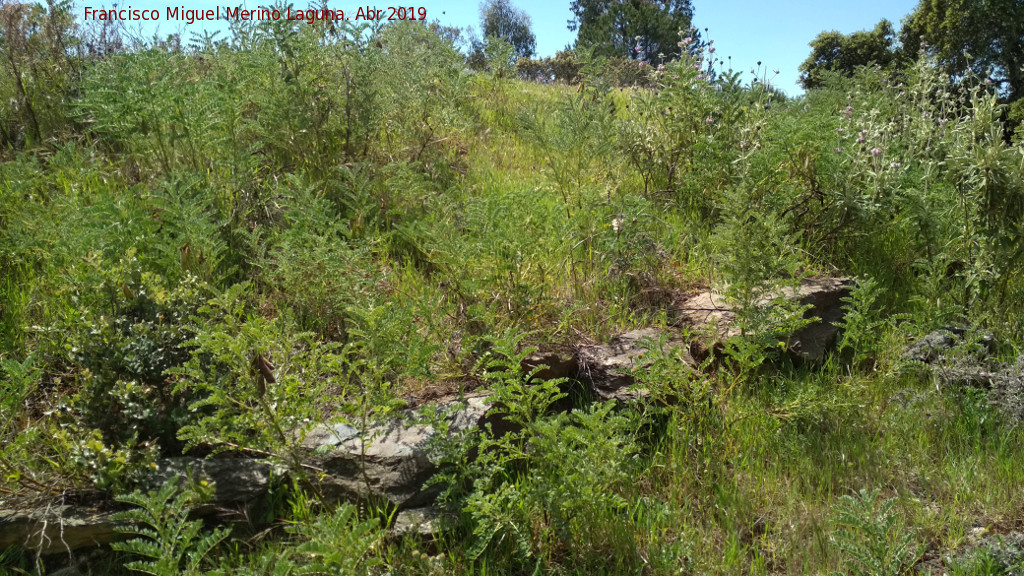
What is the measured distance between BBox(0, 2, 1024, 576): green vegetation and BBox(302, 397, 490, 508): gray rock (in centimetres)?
13

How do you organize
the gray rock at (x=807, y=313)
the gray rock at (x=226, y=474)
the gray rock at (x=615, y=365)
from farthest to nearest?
the gray rock at (x=807, y=313) < the gray rock at (x=615, y=365) < the gray rock at (x=226, y=474)

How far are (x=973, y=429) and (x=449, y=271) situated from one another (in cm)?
291

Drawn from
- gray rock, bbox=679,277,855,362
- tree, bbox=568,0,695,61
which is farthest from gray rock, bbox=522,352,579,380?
tree, bbox=568,0,695,61

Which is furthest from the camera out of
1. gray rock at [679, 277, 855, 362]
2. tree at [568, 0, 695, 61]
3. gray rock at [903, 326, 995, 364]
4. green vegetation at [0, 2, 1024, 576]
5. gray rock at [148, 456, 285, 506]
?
tree at [568, 0, 695, 61]

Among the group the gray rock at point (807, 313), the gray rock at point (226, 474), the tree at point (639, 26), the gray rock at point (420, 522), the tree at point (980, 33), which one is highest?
the tree at point (639, 26)

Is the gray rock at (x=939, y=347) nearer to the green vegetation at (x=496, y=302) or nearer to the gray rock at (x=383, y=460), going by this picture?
the green vegetation at (x=496, y=302)

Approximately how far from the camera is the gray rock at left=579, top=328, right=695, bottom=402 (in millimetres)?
3457

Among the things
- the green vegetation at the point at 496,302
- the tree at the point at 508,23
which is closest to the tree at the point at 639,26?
the tree at the point at 508,23

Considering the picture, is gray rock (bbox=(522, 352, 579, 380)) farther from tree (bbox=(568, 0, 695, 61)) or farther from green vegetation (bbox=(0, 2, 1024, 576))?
tree (bbox=(568, 0, 695, 61))

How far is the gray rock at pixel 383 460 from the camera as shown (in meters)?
2.96

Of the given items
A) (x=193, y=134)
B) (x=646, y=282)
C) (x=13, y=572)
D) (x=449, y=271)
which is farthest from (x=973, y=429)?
(x=193, y=134)

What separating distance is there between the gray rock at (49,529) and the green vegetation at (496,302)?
0.30 ft

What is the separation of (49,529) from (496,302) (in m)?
2.29

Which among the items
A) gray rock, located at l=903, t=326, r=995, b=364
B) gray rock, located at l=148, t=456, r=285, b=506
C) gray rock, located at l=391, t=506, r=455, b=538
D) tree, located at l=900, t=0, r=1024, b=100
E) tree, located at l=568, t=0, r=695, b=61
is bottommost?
gray rock, located at l=391, t=506, r=455, b=538
